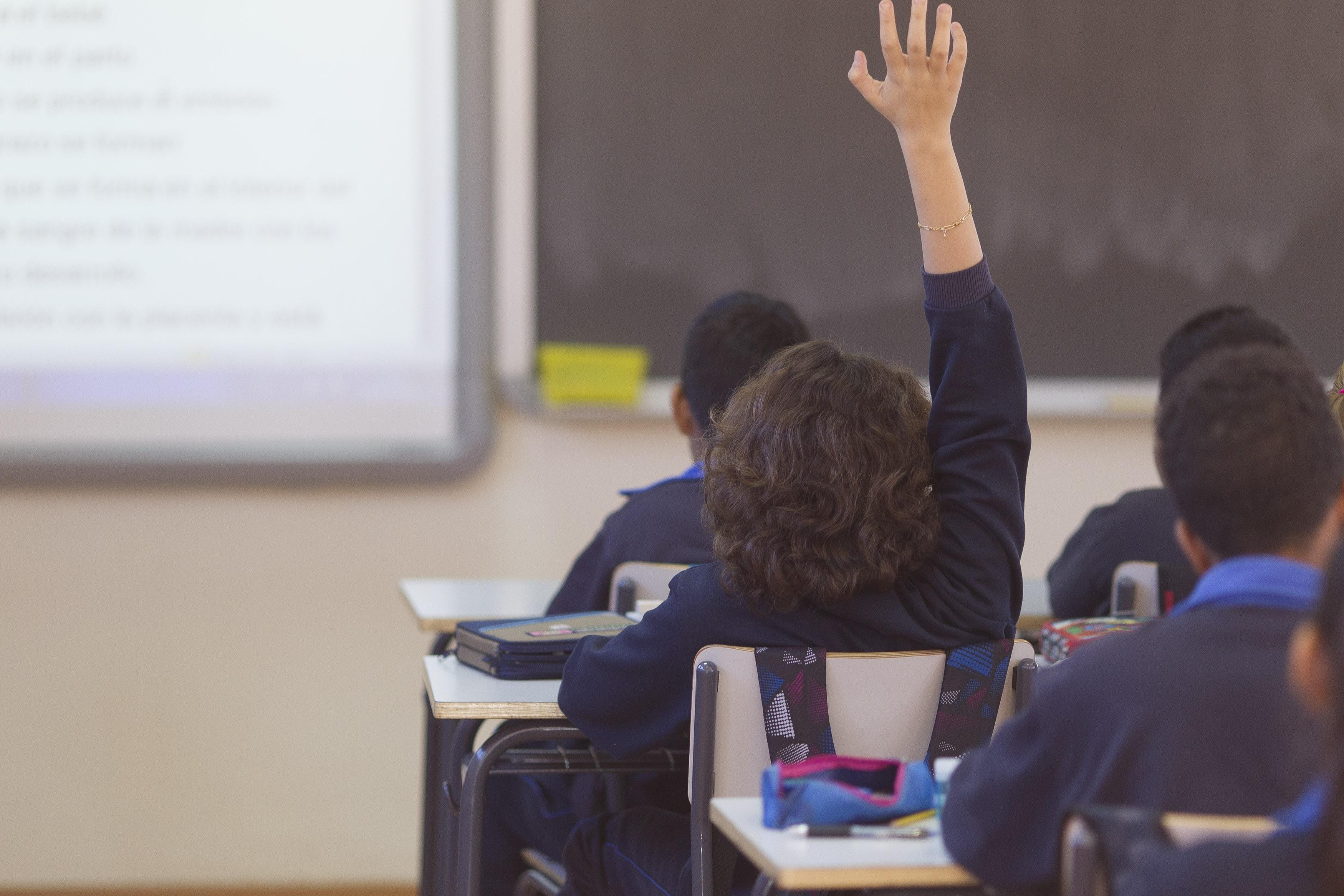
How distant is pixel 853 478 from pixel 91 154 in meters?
2.58

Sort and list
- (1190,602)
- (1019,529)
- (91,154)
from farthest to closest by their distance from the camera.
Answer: (91,154) → (1019,529) → (1190,602)

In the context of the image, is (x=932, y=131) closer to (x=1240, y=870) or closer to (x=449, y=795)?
(x=1240, y=870)

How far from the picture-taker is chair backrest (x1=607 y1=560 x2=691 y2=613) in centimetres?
210

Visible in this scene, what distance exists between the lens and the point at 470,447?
3486 millimetres

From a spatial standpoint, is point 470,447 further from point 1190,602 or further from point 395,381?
point 1190,602

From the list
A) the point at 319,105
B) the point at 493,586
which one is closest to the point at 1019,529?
the point at 493,586

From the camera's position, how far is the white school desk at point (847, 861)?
3.50ft

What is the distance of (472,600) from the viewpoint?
8.52 ft

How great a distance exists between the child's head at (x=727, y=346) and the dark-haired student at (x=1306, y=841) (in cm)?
151

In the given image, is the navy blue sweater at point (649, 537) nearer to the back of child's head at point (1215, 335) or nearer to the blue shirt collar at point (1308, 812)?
the back of child's head at point (1215, 335)

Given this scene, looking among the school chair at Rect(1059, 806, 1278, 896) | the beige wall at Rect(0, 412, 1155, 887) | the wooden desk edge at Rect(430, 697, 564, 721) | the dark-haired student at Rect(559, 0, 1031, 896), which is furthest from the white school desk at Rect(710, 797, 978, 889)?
the beige wall at Rect(0, 412, 1155, 887)

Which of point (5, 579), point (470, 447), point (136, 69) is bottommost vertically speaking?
point (5, 579)

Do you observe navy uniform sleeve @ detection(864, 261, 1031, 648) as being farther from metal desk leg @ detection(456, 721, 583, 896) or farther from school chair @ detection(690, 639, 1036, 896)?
metal desk leg @ detection(456, 721, 583, 896)

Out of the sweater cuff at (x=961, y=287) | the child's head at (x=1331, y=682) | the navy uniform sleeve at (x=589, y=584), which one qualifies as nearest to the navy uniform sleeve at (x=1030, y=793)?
the child's head at (x=1331, y=682)
